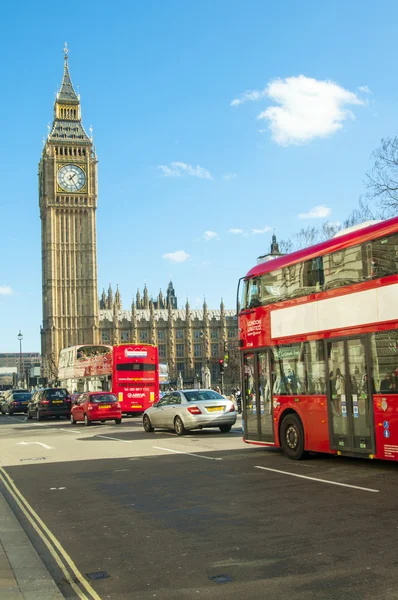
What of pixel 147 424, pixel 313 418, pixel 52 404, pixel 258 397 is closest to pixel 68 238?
pixel 52 404

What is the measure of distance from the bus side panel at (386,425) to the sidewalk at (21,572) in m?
5.79

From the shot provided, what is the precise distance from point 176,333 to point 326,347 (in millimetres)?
128490

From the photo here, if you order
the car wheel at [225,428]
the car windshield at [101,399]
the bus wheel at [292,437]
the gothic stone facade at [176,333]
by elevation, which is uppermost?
the gothic stone facade at [176,333]

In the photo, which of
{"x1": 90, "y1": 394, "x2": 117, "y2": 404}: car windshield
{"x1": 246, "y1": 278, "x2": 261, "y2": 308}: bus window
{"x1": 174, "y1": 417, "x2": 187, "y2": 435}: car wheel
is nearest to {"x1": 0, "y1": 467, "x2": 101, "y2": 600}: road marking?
{"x1": 246, "y1": 278, "x2": 261, "y2": 308}: bus window

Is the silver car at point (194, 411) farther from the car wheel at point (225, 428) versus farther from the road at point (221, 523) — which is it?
the road at point (221, 523)

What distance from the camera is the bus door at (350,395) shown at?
11.3m

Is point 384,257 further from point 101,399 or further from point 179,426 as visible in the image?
point 101,399

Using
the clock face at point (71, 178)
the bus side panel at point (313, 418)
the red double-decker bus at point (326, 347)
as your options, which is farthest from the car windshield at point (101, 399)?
the clock face at point (71, 178)

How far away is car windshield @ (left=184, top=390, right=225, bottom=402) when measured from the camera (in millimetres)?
20878

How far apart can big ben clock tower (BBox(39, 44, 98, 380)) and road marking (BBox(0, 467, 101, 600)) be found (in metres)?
106

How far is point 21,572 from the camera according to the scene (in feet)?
19.5

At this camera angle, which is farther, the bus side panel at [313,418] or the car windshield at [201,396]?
the car windshield at [201,396]

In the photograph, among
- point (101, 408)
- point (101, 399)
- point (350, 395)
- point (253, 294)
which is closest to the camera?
point (350, 395)

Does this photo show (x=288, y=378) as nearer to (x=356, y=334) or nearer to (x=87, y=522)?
(x=356, y=334)
